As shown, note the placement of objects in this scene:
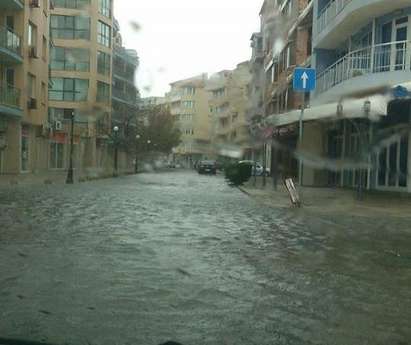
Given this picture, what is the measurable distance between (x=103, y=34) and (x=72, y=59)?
0.51 m

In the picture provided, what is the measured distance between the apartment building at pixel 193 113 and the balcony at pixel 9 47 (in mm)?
23765

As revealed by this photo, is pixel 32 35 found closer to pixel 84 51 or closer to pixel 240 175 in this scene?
pixel 240 175

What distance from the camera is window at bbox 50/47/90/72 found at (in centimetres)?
552

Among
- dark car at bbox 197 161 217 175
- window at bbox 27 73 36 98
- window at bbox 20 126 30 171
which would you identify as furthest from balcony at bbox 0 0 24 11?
dark car at bbox 197 161 217 175

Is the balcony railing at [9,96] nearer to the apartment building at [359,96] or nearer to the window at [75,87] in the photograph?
the apartment building at [359,96]

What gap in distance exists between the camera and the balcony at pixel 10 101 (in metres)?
28.4

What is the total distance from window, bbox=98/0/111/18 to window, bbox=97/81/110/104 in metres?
1.80

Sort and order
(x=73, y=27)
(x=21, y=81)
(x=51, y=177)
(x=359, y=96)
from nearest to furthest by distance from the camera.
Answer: (x=359, y=96)
(x=73, y=27)
(x=51, y=177)
(x=21, y=81)

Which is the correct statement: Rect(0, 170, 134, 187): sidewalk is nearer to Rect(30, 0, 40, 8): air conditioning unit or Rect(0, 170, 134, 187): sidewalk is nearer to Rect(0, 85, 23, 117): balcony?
Rect(0, 85, 23, 117): balcony

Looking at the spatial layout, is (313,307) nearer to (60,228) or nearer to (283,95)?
(283,95)

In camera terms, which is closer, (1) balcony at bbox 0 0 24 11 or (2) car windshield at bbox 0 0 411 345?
(2) car windshield at bbox 0 0 411 345

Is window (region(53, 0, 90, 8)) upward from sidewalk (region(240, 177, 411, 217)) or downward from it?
upward

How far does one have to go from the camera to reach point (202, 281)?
610 cm

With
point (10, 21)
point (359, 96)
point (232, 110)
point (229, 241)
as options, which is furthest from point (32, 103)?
point (359, 96)
